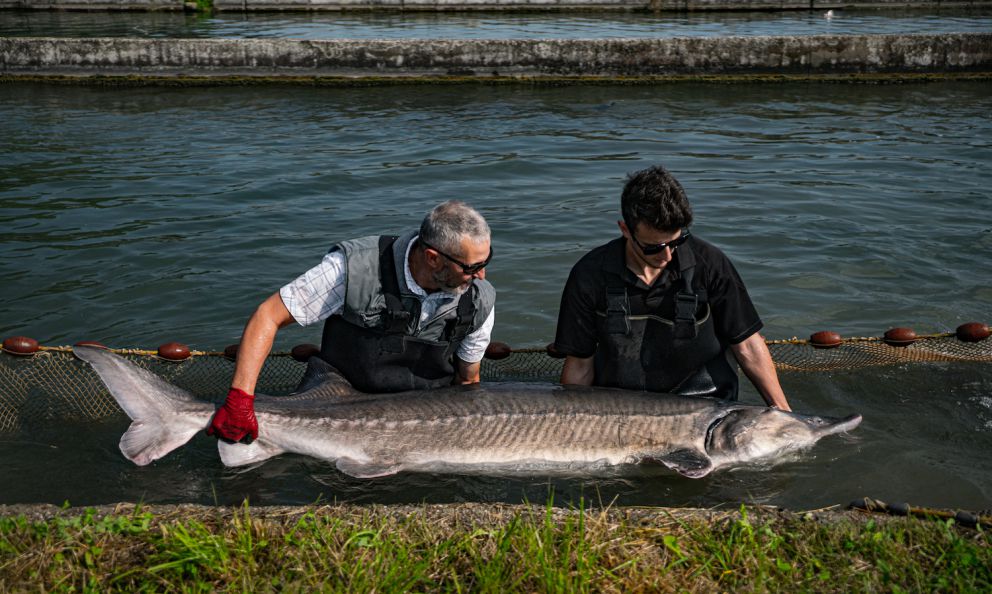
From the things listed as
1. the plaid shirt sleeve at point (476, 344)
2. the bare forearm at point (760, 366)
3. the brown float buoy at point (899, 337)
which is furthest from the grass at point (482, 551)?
the brown float buoy at point (899, 337)

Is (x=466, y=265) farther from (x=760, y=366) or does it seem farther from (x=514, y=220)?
(x=514, y=220)

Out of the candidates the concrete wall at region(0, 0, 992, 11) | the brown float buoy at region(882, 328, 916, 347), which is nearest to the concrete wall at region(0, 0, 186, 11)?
the concrete wall at region(0, 0, 992, 11)

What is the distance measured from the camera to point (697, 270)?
593 centimetres

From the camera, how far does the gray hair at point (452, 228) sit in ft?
17.8

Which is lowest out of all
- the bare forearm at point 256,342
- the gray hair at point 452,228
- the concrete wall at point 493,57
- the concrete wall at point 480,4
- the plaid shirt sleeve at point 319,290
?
the bare forearm at point 256,342

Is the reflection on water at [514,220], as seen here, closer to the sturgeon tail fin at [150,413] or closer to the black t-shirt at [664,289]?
the sturgeon tail fin at [150,413]

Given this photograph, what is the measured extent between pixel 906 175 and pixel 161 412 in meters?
11.8

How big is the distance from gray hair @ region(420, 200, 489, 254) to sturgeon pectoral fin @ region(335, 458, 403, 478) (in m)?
1.43

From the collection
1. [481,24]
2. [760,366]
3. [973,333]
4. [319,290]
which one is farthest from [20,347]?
[481,24]

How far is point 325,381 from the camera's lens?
6.16 m

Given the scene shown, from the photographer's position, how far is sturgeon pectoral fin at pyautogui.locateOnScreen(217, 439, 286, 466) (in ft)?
19.0

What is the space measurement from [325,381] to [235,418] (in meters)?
0.76

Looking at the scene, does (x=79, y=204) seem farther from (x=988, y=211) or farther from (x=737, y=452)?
(x=988, y=211)

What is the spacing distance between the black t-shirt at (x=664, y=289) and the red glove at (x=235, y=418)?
2126 millimetres
